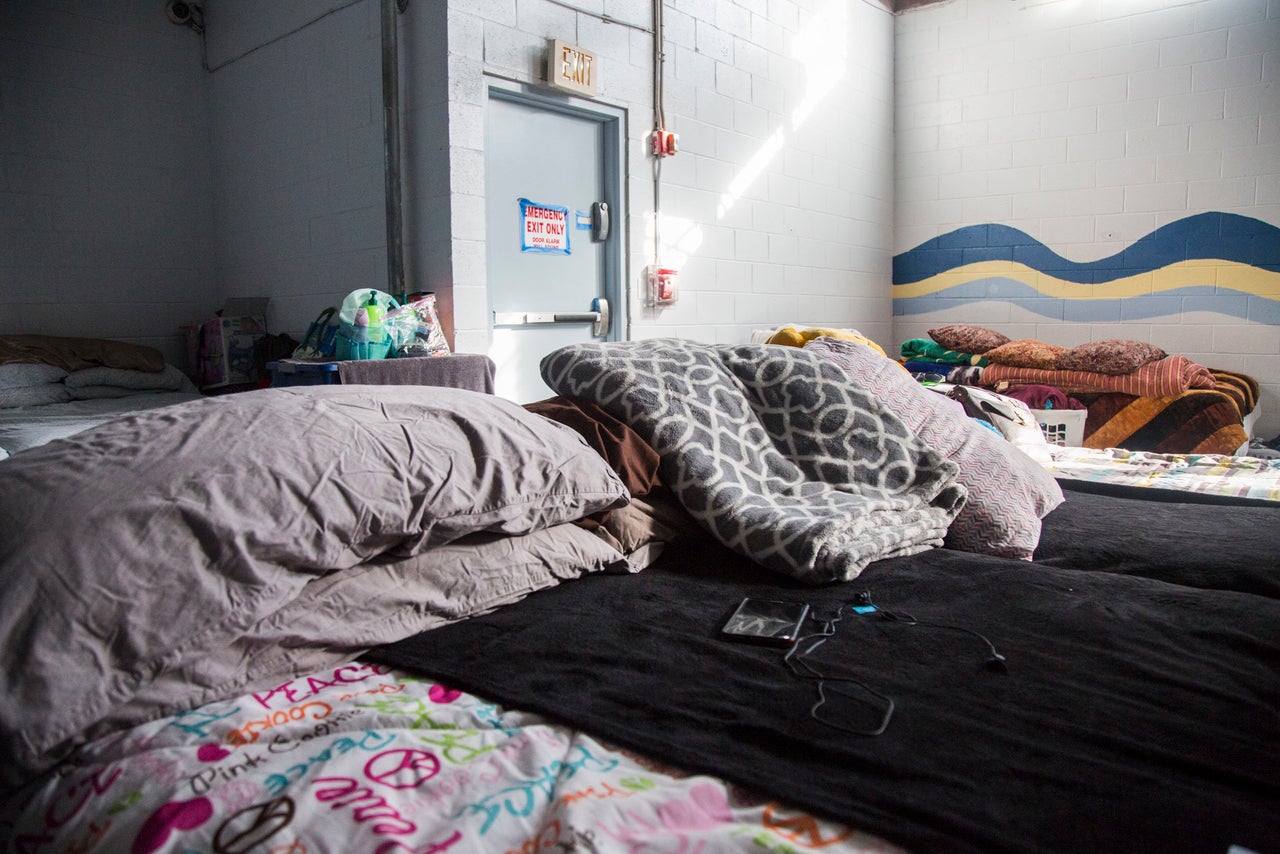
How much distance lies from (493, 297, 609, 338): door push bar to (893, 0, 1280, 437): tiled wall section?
9.33ft

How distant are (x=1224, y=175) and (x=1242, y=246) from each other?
42 centimetres

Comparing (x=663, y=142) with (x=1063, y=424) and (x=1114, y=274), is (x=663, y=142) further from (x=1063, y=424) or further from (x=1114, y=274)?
(x=1114, y=274)

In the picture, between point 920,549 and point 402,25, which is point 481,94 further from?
point 920,549

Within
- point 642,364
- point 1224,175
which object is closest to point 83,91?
point 642,364

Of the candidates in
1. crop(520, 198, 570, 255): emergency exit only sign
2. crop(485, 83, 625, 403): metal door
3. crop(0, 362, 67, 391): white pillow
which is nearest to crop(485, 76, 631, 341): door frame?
crop(485, 83, 625, 403): metal door

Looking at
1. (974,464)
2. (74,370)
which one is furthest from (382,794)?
(74,370)

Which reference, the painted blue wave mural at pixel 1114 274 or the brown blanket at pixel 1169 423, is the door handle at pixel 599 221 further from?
the painted blue wave mural at pixel 1114 274

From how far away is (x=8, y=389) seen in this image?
3.46m

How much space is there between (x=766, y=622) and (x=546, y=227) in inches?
112

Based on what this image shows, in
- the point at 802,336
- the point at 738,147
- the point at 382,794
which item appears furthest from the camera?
the point at 738,147

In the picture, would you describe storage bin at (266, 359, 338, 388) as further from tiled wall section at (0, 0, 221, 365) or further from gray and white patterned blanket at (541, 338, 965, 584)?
tiled wall section at (0, 0, 221, 365)

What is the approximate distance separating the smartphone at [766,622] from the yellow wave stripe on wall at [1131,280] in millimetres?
4740

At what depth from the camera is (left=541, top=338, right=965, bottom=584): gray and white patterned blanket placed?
1.54 meters

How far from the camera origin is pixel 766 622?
1.26 meters
